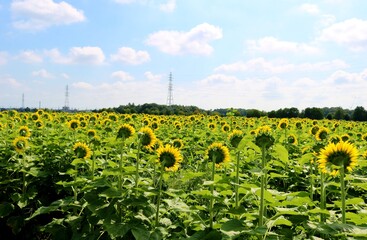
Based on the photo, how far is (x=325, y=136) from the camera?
4801 mm

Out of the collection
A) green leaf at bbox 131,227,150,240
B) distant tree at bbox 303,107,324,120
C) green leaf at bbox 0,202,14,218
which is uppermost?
distant tree at bbox 303,107,324,120

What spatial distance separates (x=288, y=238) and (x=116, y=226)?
1.14m

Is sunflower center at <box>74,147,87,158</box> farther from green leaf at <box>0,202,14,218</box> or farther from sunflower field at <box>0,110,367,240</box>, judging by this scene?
green leaf at <box>0,202,14,218</box>

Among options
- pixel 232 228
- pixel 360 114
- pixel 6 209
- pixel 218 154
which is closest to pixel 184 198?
pixel 218 154

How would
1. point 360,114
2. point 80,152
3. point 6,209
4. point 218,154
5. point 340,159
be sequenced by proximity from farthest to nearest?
1. point 360,114
2. point 6,209
3. point 80,152
4. point 218,154
5. point 340,159

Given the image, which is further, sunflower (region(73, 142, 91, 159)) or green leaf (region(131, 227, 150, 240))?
sunflower (region(73, 142, 91, 159))

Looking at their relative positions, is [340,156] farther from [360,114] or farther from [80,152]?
[360,114]

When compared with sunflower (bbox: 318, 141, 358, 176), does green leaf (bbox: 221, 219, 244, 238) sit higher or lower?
lower

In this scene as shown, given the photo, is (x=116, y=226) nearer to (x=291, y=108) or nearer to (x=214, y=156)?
(x=214, y=156)

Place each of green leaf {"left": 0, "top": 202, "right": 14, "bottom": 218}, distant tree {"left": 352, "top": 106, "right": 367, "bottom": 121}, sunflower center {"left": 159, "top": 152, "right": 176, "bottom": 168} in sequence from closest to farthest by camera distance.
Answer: sunflower center {"left": 159, "top": 152, "right": 176, "bottom": 168} → green leaf {"left": 0, "top": 202, "right": 14, "bottom": 218} → distant tree {"left": 352, "top": 106, "right": 367, "bottom": 121}

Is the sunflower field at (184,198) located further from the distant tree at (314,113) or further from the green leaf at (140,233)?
the distant tree at (314,113)

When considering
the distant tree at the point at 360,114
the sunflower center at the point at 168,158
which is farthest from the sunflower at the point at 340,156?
the distant tree at the point at 360,114

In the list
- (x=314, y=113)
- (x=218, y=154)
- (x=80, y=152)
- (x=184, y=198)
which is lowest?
(x=184, y=198)

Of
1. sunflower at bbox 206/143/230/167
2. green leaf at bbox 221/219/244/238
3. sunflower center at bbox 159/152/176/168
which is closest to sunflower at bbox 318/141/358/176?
green leaf at bbox 221/219/244/238
